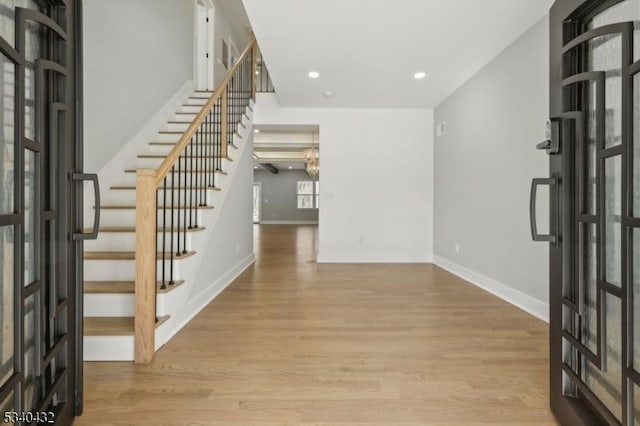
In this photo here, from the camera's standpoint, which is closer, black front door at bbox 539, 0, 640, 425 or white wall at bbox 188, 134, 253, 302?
black front door at bbox 539, 0, 640, 425

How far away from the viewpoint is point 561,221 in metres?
1.34

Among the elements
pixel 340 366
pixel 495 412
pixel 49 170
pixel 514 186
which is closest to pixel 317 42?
pixel 514 186

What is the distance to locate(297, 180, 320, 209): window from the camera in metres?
15.6

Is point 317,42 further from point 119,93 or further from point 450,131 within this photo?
point 450,131

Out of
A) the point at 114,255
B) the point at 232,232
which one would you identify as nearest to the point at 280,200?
the point at 232,232

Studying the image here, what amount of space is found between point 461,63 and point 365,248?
3088 millimetres

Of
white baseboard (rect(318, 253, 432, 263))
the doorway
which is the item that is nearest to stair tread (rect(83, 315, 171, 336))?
white baseboard (rect(318, 253, 432, 263))

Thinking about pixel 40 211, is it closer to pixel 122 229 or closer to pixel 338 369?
pixel 338 369

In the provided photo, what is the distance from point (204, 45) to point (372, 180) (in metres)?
3.92

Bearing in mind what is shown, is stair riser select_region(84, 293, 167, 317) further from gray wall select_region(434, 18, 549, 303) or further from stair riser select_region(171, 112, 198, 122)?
gray wall select_region(434, 18, 549, 303)

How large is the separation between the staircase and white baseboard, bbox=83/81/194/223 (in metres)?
0.06

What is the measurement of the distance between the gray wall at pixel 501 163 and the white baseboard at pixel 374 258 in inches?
25.8

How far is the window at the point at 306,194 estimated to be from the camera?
1560 cm

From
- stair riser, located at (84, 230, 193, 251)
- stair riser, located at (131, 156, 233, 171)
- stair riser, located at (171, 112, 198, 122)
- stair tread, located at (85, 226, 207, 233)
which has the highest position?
stair riser, located at (171, 112, 198, 122)
